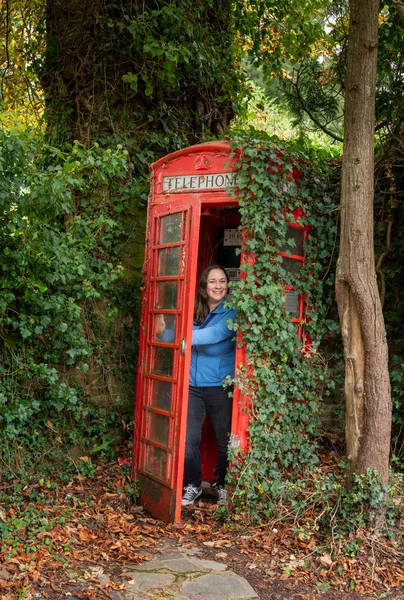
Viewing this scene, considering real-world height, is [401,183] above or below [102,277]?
above

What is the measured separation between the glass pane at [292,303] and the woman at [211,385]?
54 centimetres

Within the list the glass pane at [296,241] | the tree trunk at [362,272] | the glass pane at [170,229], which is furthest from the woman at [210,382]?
the tree trunk at [362,272]

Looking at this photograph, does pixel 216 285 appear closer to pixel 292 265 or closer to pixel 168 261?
pixel 168 261

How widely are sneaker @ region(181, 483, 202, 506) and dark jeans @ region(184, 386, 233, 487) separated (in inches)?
1.8

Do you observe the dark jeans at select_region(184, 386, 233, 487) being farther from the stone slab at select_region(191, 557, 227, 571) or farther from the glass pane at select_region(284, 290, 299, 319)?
the stone slab at select_region(191, 557, 227, 571)

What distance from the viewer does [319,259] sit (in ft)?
20.8

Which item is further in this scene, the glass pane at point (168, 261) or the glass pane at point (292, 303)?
the glass pane at point (292, 303)

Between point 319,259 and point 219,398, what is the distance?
1762 millimetres

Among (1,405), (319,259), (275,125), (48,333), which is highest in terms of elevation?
(275,125)

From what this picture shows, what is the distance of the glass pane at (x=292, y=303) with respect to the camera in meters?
5.84

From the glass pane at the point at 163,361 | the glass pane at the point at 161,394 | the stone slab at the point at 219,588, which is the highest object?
the glass pane at the point at 163,361

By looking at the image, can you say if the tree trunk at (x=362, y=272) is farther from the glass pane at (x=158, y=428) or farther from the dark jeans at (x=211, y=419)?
the glass pane at (x=158, y=428)

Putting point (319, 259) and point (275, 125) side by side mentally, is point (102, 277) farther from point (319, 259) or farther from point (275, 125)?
point (275, 125)

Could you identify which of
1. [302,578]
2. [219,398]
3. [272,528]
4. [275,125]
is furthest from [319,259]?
[275,125]
